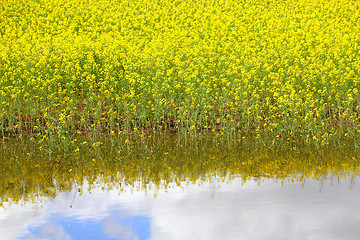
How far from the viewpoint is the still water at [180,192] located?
22.2 ft

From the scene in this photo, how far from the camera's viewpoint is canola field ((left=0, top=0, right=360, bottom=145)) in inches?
505

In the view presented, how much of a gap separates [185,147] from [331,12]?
1460 centimetres

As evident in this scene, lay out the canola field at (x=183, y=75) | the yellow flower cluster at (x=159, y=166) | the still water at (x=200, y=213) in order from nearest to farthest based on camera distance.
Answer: the still water at (x=200, y=213) → the yellow flower cluster at (x=159, y=166) → the canola field at (x=183, y=75)

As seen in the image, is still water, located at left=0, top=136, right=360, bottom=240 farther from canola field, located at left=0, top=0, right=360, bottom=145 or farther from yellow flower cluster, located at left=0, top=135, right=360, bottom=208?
canola field, located at left=0, top=0, right=360, bottom=145

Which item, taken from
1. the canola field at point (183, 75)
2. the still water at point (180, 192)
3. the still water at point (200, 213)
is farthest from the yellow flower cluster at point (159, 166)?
the canola field at point (183, 75)

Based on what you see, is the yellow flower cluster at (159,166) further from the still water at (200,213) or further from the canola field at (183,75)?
the canola field at (183,75)

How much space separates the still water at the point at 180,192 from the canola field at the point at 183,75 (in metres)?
1.02

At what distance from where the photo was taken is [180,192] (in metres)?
8.37

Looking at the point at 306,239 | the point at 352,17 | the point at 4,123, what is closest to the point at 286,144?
the point at 306,239

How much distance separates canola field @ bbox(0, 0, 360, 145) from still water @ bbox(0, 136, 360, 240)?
102 centimetres

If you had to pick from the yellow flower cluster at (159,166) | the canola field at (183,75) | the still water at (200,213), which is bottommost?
the still water at (200,213)

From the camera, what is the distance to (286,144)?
37.2 feet

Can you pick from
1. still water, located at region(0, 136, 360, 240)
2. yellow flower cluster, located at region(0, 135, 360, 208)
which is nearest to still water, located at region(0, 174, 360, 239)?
still water, located at region(0, 136, 360, 240)

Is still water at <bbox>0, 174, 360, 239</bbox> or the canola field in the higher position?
the canola field
